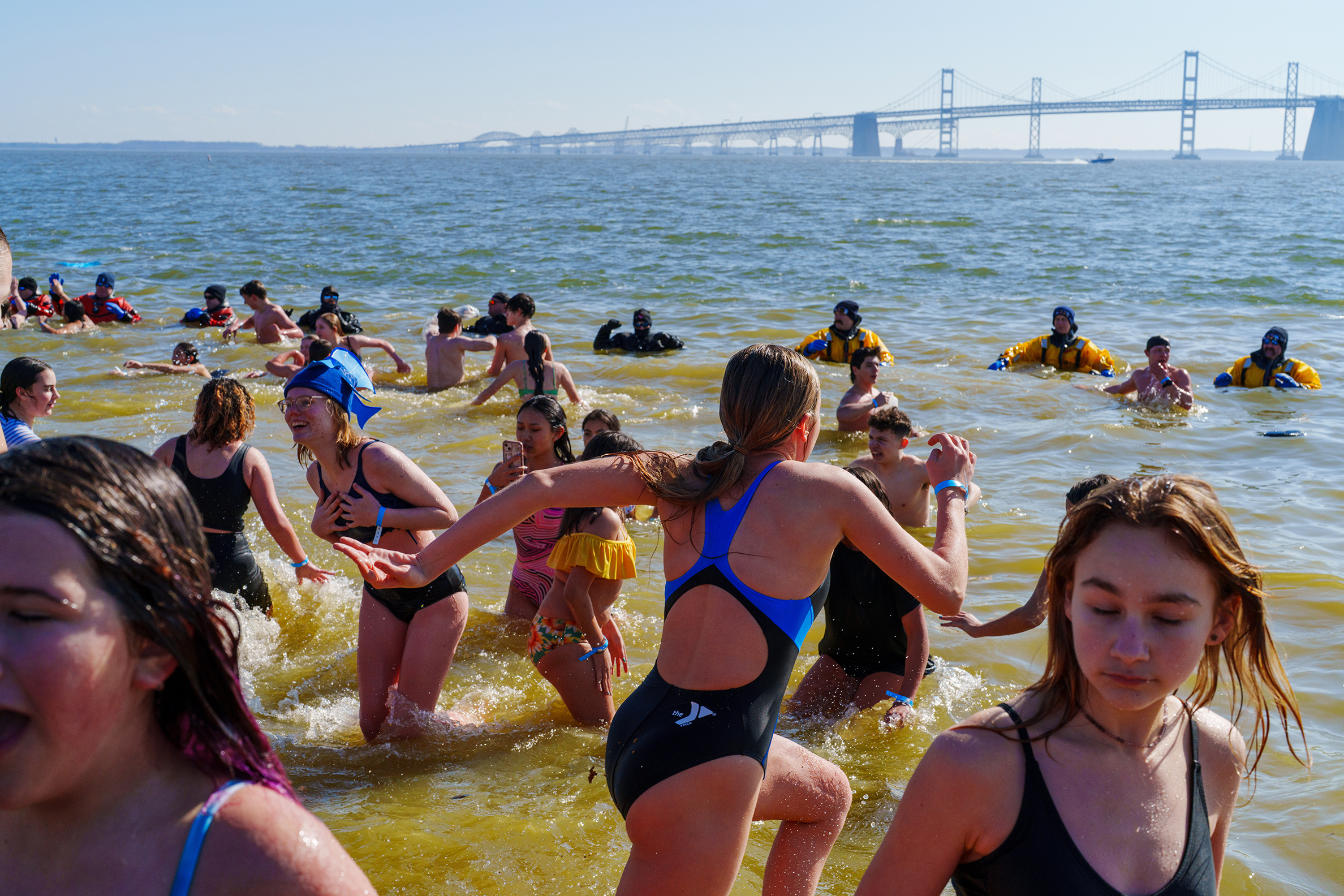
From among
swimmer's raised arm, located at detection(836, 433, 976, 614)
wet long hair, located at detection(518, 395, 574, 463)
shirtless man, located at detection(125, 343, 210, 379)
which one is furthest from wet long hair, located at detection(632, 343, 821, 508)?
shirtless man, located at detection(125, 343, 210, 379)

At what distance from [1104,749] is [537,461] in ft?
14.0

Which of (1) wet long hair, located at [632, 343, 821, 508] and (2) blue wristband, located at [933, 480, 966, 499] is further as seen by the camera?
(2) blue wristband, located at [933, 480, 966, 499]

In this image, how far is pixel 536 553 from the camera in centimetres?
598

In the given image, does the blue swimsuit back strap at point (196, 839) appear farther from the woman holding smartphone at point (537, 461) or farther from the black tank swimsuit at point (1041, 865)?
the woman holding smartphone at point (537, 461)

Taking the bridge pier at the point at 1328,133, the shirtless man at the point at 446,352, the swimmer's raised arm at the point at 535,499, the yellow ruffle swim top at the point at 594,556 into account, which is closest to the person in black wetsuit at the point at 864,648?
the yellow ruffle swim top at the point at 594,556

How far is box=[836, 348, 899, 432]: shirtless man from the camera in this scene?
10898 mm

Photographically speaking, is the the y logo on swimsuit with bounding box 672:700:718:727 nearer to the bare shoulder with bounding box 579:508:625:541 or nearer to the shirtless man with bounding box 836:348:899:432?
the bare shoulder with bounding box 579:508:625:541

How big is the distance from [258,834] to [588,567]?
342cm

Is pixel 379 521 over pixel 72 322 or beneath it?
over

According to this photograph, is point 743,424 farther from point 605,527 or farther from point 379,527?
point 379,527

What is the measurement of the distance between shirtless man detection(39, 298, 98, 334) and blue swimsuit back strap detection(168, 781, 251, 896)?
19054 millimetres

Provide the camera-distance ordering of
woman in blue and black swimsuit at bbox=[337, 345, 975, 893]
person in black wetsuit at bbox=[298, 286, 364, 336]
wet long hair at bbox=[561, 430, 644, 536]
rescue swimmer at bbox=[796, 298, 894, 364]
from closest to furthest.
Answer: woman in blue and black swimsuit at bbox=[337, 345, 975, 893] → wet long hair at bbox=[561, 430, 644, 536] → rescue swimmer at bbox=[796, 298, 894, 364] → person in black wetsuit at bbox=[298, 286, 364, 336]

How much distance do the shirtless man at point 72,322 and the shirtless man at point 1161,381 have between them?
16416 mm

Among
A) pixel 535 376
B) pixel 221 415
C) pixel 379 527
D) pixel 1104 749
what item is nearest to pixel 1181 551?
pixel 1104 749
